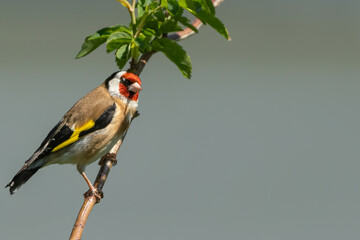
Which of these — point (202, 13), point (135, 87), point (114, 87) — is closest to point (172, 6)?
point (202, 13)

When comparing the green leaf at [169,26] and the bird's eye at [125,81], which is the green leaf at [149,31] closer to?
the green leaf at [169,26]

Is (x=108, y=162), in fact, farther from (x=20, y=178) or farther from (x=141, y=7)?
(x=141, y=7)

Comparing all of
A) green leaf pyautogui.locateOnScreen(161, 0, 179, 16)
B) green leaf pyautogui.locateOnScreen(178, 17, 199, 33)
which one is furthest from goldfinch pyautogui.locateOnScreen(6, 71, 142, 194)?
green leaf pyautogui.locateOnScreen(161, 0, 179, 16)

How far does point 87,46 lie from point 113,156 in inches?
29.0

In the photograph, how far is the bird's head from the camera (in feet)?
9.40

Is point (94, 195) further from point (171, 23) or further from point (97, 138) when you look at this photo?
point (171, 23)

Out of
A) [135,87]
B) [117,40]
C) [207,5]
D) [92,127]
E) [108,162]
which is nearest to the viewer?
[207,5]

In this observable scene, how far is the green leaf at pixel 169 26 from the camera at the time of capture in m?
2.34

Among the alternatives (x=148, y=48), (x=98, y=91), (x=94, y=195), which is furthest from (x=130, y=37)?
(x=98, y=91)

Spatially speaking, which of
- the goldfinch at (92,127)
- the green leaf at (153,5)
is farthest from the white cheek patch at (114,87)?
the green leaf at (153,5)

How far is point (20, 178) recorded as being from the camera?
2748 mm

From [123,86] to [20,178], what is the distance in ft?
2.51

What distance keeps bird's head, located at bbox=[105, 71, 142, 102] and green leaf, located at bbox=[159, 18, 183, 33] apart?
51 cm

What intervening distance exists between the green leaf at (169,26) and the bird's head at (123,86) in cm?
51
